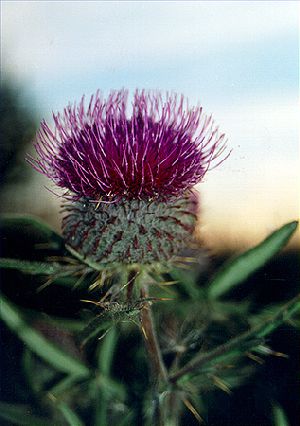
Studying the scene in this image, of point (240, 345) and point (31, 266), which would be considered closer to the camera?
point (240, 345)

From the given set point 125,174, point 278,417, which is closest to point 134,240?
point 125,174

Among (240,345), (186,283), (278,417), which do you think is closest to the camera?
(240,345)

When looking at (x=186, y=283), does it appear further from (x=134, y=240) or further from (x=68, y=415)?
(x=68, y=415)

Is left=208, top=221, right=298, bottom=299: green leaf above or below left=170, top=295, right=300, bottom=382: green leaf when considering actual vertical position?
above

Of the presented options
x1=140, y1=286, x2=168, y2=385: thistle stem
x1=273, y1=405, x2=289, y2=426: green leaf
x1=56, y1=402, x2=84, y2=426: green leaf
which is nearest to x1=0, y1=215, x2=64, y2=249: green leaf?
x1=140, y1=286, x2=168, y2=385: thistle stem

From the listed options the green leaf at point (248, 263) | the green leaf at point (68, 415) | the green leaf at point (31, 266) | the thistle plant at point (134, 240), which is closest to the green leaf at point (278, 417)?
the thistle plant at point (134, 240)

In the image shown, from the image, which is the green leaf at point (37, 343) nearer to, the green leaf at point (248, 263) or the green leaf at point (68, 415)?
the green leaf at point (68, 415)

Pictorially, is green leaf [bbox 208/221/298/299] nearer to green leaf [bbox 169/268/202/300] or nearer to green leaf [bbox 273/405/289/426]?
green leaf [bbox 169/268/202/300]
